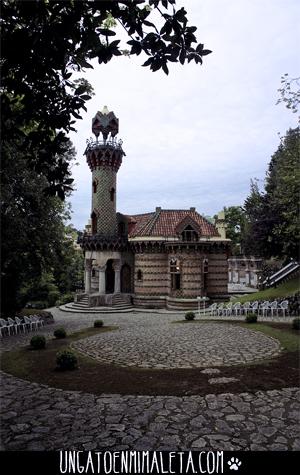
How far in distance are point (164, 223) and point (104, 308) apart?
34.2 ft

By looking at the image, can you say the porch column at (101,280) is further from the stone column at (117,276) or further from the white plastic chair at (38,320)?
the white plastic chair at (38,320)

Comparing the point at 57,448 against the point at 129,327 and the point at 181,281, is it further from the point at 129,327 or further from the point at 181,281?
the point at 181,281

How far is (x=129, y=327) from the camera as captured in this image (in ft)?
70.3

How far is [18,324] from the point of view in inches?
802

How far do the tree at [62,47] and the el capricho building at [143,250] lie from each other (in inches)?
1058

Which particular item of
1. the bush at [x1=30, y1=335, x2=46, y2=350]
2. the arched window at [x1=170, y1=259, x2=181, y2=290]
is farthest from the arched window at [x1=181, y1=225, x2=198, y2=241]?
the bush at [x1=30, y1=335, x2=46, y2=350]

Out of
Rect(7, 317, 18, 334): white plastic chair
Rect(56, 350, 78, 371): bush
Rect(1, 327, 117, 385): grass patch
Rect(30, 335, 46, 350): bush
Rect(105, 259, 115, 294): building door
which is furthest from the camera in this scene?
Rect(105, 259, 115, 294): building door

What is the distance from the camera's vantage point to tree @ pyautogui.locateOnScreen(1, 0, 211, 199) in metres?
Result: 5.13

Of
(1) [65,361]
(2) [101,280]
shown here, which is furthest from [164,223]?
(1) [65,361]

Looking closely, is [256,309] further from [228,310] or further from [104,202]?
[104,202]

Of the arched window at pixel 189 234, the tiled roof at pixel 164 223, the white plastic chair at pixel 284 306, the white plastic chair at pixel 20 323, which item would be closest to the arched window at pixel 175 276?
the arched window at pixel 189 234

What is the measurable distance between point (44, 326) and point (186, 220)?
16.3 m

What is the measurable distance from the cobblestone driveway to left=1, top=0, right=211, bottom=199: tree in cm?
448

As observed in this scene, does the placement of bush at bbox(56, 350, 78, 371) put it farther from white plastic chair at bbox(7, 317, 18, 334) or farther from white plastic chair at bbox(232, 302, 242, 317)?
white plastic chair at bbox(232, 302, 242, 317)
